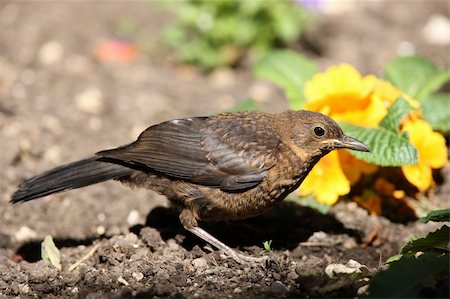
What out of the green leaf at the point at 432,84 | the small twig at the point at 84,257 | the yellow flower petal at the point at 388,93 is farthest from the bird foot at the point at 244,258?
the green leaf at the point at 432,84

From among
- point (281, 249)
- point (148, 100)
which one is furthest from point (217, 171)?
point (148, 100)

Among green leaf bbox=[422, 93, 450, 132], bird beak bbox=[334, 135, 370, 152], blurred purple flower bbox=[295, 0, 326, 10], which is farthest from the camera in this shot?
blurred purple flower bbox=[295, 0, 326, 10]

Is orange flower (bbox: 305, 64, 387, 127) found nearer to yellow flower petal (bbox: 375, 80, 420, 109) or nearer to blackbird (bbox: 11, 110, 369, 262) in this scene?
yellow flower petal (bbox: 375, 80, 420, 109)

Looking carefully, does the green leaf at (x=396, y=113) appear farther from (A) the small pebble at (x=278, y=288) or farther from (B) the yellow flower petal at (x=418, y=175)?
(A) the small pebble at (x=278, y=288)

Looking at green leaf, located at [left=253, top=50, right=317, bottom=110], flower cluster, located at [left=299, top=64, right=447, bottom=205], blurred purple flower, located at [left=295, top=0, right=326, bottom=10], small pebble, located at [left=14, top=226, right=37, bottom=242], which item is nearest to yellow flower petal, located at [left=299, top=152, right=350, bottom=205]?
flower cluster, located at [left=299, top=64, right=447, bottom=205]

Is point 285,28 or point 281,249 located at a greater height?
point 285,28

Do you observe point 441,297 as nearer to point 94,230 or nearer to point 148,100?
point 94,230

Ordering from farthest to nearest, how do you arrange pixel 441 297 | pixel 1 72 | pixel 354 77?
pixel 1 72 < pixel 354 77 < pixel 441 297
